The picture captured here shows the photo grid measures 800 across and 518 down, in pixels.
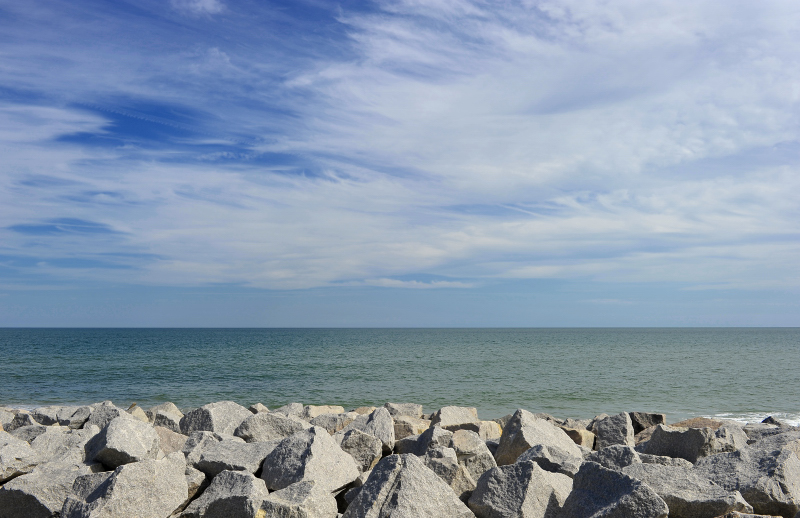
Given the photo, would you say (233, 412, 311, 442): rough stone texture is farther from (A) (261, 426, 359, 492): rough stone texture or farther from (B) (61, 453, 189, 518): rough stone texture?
(B) (61, 453, 189, 518): rough stone texture

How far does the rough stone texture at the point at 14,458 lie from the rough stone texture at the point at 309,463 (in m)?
2.79

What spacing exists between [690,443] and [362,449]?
11.4ft

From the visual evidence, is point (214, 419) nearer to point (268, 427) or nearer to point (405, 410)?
point (268, 427)

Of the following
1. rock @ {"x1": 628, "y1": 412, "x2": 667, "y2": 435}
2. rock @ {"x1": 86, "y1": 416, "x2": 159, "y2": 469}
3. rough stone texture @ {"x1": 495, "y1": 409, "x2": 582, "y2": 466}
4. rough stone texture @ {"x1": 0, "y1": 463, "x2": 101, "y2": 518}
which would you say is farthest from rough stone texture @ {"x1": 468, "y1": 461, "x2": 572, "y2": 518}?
rock @ {"x1": 628, "y1": 412, "x2": 667, "y2": 435}

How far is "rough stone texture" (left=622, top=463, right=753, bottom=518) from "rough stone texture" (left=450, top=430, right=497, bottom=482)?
1.77 metres

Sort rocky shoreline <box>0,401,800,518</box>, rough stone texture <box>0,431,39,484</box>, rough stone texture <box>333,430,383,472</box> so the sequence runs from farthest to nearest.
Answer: rough stone texture <box>333,430,383,472</box> < rough stone texture <box>0,431,39,484</box> < rocky shoreline <box>0,401,800,518</box>

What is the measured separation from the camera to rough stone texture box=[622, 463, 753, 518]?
3.93m

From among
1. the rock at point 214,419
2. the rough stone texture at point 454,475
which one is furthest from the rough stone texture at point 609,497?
the rock at point 214,419

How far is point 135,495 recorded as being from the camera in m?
4.51

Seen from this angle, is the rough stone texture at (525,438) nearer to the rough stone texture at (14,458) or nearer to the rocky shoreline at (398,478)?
the rocky shoreline at (398,478)

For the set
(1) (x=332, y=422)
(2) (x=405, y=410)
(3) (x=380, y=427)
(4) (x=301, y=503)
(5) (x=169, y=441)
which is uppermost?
(4) (x=301, y=503)

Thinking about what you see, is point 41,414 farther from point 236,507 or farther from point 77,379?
point 77,379

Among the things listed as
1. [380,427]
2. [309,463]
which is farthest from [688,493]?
[380,427]

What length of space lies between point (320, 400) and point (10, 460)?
15885mm
